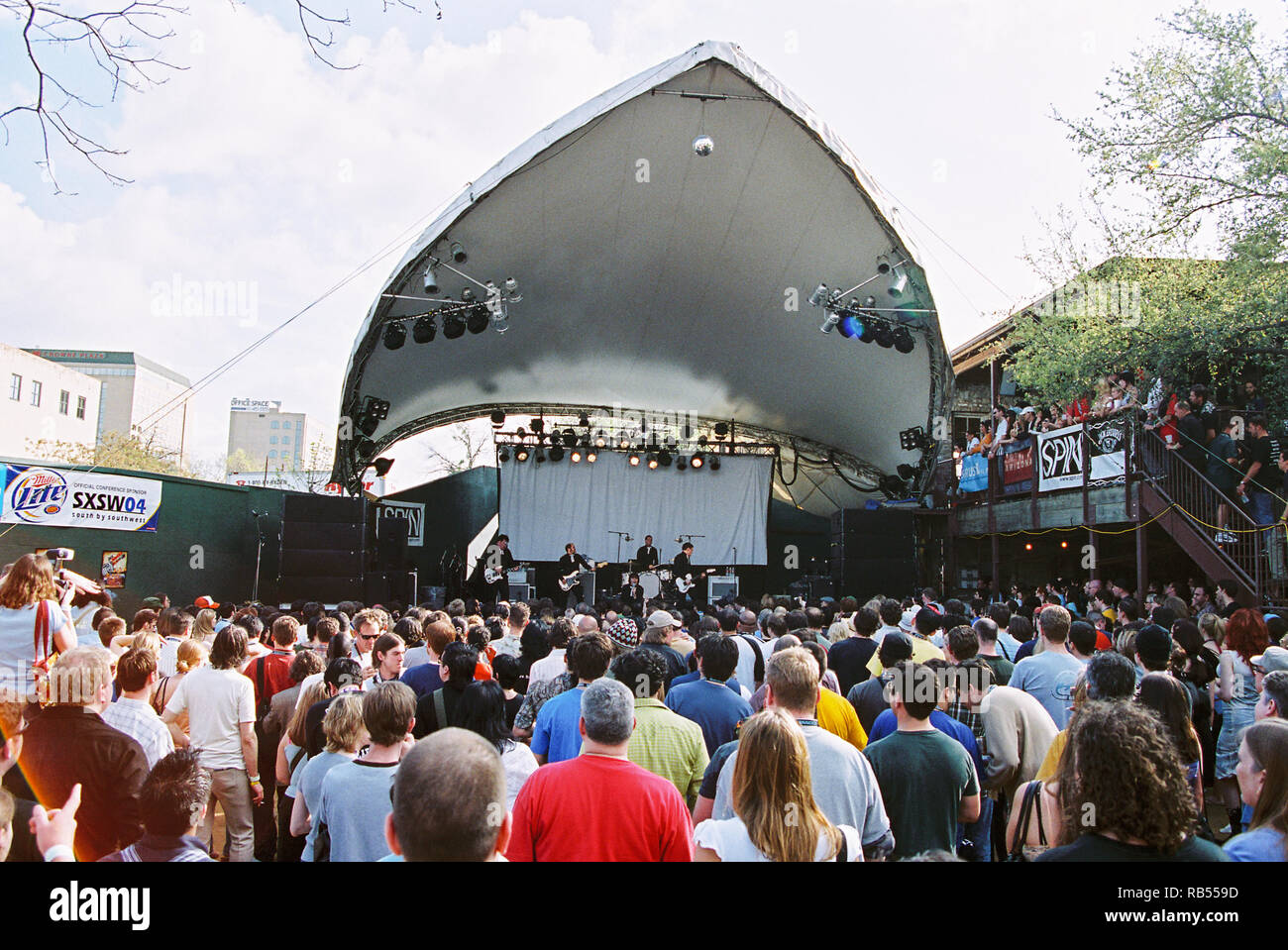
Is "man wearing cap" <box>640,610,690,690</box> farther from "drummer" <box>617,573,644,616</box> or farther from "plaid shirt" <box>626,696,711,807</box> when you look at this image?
"drummer" <box>617,573,644,616</box>

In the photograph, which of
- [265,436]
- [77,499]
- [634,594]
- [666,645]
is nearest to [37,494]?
[77,499]

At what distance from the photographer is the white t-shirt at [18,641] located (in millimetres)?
3936

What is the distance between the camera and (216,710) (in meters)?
3.81

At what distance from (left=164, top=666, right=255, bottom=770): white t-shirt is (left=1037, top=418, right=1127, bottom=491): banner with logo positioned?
35.4 feet

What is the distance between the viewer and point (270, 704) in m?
4.17

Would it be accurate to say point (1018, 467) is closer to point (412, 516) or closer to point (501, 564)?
point (501, 564)

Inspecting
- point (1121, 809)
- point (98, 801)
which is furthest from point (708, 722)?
point (98, 801)

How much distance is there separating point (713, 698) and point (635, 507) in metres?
15.7

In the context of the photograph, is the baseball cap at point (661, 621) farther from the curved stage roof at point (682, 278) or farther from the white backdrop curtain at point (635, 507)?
the white backdrop curtain at point (635, 507)

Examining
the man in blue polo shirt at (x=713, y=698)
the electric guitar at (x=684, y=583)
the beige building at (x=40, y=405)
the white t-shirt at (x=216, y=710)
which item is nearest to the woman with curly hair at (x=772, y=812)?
the man in blue polo shirt at (x=713, y=698)

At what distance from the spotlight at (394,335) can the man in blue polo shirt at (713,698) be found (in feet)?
35.6
